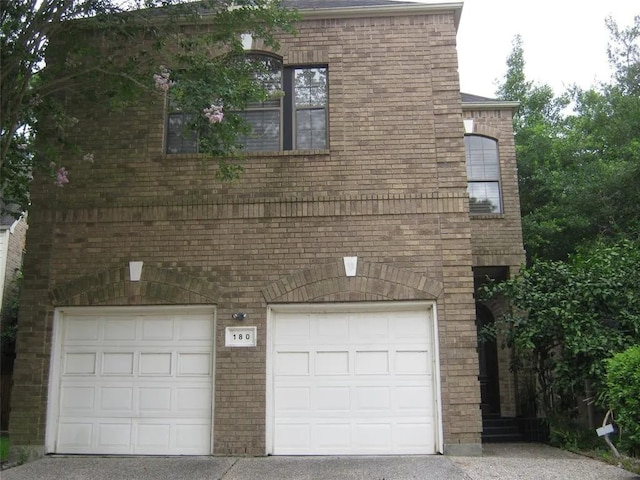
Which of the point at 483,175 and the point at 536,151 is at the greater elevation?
the point at 536,151

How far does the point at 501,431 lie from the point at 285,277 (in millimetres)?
5705

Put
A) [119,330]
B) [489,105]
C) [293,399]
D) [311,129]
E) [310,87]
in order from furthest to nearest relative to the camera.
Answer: [489,105], [310,87], [311,129], [119,330], [293,399]

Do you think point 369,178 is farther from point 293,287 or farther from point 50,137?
point 50,137

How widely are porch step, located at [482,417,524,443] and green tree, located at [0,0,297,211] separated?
6964 mm

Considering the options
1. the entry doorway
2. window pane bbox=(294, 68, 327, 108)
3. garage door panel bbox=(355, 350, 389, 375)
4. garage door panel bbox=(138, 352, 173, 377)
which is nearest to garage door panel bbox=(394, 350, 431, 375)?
garage door panel bbox=(355, 350, 389, 375)

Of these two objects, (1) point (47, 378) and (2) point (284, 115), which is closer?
(1) point (47, 378)

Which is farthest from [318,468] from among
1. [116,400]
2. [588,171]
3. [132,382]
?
[588,171]

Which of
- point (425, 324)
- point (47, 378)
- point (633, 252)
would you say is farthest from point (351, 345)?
point (633, 252)

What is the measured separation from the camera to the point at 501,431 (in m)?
11.4

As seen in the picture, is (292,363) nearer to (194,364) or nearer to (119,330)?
(194,364)

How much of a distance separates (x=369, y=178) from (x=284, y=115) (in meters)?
1.70

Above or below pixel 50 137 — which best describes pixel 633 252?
below

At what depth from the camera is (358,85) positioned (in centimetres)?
927

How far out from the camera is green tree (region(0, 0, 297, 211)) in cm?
761
